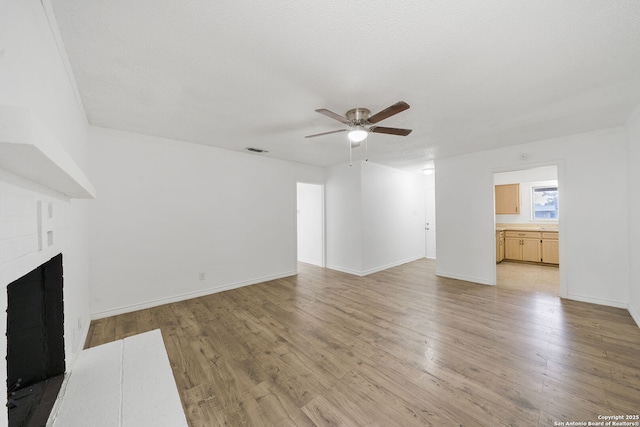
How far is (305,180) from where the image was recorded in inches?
215

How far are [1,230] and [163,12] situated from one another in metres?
1.37

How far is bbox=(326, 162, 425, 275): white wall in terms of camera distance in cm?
520

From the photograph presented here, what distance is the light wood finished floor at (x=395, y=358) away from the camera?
1.62m

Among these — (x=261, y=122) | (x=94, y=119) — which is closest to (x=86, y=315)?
(x=94, y=119)

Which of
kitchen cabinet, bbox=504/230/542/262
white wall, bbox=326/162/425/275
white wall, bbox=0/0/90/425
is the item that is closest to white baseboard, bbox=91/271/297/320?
white wall, bbox=0/0/90/425

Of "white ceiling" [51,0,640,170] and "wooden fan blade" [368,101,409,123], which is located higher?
"white ceiling" [51,0,640,170]

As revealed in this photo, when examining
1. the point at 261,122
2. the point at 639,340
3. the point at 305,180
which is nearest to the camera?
the point at 639,340

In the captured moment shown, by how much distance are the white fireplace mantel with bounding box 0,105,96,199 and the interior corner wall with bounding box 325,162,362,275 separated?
4.58 meters

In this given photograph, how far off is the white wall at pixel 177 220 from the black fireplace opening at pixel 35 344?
1787 mm

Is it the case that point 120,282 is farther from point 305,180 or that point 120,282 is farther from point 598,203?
point 598,203

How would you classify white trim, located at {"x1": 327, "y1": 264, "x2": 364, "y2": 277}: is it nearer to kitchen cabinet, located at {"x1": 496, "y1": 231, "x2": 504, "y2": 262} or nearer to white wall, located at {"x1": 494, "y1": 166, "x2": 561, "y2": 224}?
kitchen cabinet, located at {"x1": 496, "y1": 231, "x2": 504, "y2": 262}

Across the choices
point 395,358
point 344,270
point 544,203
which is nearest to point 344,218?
point 344,270

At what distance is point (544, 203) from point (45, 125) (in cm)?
871

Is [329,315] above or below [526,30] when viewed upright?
below
